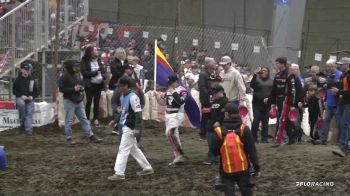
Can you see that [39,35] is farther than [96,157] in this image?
Yes

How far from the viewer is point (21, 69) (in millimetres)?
15477

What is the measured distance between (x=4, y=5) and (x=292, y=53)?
8949 mm

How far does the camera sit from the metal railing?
54.4 feet

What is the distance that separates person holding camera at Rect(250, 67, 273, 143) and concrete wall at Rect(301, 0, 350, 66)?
14216 millimetres

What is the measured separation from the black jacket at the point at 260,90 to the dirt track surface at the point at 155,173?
106cm

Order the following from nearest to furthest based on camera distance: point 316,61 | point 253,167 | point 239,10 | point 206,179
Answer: point 253,167
point 206,179
point 316,61
point 239,10

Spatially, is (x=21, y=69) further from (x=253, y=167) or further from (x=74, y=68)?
(x=253, y=167)

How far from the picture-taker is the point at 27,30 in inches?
677

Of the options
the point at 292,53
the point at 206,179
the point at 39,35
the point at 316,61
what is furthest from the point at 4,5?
the point at 316,61

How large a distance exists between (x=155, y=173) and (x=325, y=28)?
2051 centimetres

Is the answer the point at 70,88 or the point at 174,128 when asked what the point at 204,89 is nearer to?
the point at 174,128

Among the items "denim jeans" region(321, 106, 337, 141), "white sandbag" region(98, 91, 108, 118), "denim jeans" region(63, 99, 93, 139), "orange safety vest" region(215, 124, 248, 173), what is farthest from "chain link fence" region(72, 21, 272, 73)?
"orange safety vest" region(215, 124, 248, 173)

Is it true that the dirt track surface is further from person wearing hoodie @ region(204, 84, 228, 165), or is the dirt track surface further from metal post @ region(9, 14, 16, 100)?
metal post @ region(9, 14, 16, 100)

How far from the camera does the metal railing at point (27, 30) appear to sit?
16.6 metres
